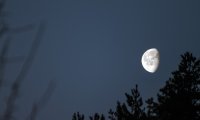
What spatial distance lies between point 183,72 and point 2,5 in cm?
2157

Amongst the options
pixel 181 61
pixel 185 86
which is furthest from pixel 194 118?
pixel 181 61

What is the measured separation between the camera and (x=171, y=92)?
22391mm

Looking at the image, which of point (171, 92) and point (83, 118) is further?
point (83, 118)

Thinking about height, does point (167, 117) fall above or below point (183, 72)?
below

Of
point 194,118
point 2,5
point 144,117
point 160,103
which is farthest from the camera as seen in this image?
point 144,117

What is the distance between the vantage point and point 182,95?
71.8ft

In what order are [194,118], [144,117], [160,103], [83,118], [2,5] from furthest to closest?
[83,118]
[144,117]
[160,103]
[194,118]
[2,5]

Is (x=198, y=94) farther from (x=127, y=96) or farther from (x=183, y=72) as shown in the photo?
(x=127, y=96)

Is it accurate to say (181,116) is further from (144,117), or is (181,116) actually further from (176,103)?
(144,117)

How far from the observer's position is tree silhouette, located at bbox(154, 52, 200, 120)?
21359 millimetres

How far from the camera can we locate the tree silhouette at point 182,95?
21.4 meters

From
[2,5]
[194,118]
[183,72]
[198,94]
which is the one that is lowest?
[2,5]

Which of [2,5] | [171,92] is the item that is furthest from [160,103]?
[2,5]

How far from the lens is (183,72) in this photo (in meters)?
22.9
